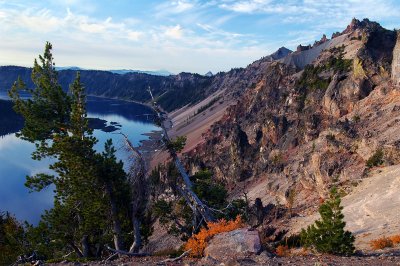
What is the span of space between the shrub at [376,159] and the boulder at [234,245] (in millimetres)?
23506

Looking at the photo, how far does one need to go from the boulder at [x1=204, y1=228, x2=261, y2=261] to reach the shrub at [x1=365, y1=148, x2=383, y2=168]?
2351 cm

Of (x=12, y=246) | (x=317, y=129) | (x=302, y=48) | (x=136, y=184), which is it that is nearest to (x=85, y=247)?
(x=136, y=184)

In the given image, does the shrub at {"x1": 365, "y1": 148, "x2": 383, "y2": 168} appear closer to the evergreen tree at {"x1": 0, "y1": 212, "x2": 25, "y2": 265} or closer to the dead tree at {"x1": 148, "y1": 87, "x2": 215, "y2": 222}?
the dead tree at {"x1": 148, "y1": 87, "x2": 215, "y2": 222}

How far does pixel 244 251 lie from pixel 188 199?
8640 mm

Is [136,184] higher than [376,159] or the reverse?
the reverse

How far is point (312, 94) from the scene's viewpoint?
6619 cm

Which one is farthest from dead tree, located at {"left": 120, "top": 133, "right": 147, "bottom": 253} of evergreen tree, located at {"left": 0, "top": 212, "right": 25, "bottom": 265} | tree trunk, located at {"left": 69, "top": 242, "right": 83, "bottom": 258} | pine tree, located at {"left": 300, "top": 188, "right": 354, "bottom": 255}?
pine tree, located at {"left": 300, "top": 188, "right": 354, "bottom": 255}

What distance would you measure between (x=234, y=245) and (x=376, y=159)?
972 inches

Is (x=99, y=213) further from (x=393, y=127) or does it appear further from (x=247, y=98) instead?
(x=247, y=98)

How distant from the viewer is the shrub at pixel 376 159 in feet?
109

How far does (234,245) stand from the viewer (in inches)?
544

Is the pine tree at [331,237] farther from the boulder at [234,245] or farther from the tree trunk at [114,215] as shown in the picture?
the tree trunk at [114,215]

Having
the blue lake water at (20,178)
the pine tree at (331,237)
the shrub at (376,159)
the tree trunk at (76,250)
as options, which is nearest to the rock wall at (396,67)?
the shrub at (376,159)

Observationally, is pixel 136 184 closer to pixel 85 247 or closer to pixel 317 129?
pixel 85 247
